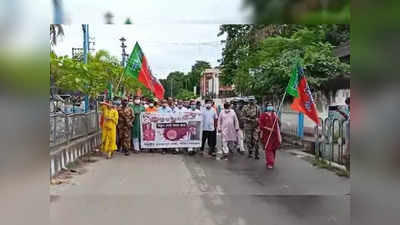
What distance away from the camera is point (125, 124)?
1290 centimetres

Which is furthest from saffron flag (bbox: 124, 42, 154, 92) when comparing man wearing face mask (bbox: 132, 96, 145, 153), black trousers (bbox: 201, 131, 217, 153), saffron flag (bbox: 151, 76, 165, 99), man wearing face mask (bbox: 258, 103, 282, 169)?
man wearing face mask (bbox: 258, 103, 282, 169)

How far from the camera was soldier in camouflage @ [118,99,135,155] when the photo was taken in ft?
42.3

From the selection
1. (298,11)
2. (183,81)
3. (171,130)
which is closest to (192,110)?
(171,130)

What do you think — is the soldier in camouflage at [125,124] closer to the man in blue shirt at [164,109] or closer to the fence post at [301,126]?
the man in blue shirt at [164,109]

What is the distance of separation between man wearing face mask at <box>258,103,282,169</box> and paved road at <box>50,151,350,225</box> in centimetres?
29

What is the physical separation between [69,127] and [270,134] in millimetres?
4300

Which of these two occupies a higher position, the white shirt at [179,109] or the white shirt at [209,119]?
the white shirt at [179,109]

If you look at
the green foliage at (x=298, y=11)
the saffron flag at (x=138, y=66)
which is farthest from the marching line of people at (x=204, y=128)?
the green foliage at (x=298, y=11)

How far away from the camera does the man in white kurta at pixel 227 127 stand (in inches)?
496

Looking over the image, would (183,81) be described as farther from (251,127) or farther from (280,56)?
(251,127)

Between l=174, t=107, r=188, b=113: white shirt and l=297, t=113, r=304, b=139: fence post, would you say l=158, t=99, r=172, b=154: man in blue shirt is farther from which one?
l=297, t=113, r=304, b=139: fence post

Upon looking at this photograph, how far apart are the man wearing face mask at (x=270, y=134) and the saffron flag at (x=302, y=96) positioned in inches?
24.4
